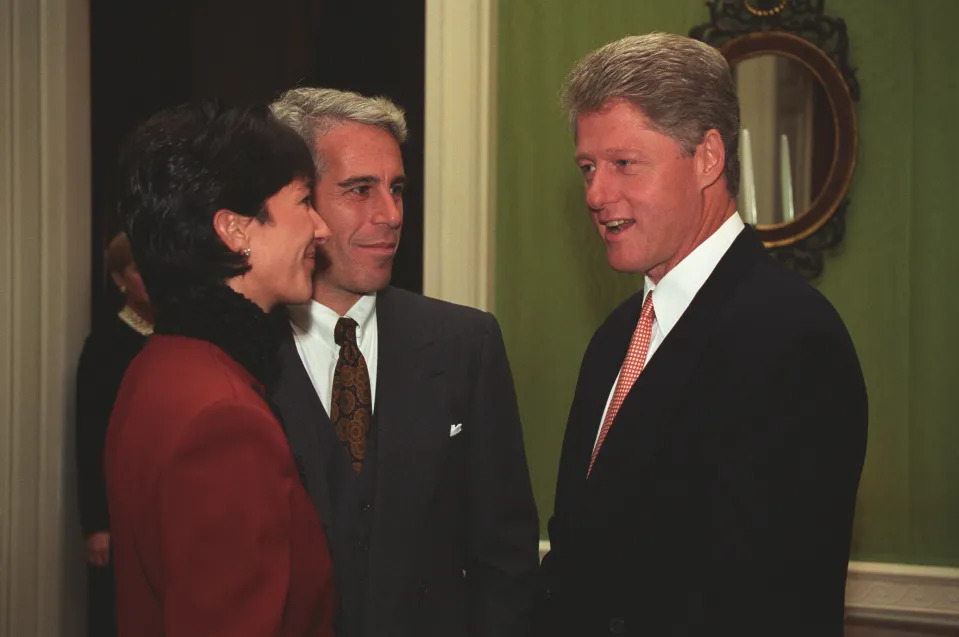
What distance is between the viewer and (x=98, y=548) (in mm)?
3518

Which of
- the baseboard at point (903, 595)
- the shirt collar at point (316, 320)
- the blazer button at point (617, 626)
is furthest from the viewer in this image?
the baseboard at point (903, 595)

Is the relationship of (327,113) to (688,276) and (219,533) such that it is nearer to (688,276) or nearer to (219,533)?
(688,276)

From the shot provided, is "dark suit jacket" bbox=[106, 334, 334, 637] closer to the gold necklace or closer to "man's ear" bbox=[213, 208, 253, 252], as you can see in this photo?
"man's ear" bbox=[213, 208, 253, 252]

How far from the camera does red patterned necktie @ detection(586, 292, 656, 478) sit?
1.73 meters

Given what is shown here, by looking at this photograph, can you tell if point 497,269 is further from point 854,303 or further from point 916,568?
point 916,568

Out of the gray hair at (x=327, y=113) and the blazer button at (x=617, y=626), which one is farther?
the gray hair at (x=327, y=113)

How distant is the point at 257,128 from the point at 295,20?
4.52 metres

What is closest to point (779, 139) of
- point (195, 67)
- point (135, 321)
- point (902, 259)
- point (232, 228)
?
point (902, 259)

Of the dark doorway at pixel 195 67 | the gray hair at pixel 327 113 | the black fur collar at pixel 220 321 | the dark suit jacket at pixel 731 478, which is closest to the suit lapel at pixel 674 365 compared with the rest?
the dark suit jacket at pixel 731 478

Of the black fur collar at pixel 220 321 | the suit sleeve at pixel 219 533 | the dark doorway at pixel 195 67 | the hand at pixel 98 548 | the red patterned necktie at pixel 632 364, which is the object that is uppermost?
the dark doorway at pixel 195 67

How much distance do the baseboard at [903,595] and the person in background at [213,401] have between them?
71.5 inches

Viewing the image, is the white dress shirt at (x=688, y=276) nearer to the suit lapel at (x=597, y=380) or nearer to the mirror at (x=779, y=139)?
the suit lapel at (x=597, y=380)

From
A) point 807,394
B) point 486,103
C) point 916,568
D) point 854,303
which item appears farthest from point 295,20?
point 807,394

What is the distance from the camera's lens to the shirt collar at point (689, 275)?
1690 mm
